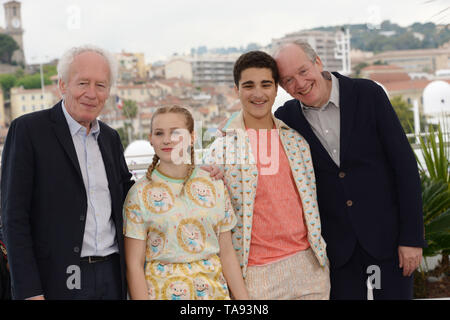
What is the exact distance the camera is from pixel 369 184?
1.95 meters

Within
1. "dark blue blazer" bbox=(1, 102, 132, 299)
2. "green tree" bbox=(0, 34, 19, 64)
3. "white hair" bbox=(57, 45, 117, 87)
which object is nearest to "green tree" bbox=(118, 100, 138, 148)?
"green tree" bbox=(0, 34, 19, 64)

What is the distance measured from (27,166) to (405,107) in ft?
187

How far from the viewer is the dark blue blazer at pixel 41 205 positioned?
1490mm

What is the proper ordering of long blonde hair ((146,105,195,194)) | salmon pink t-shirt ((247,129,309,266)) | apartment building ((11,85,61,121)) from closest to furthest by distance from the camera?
long blonde hair ((146,105,195,194)) < salmon pink t-shirt ((247,129,309,266)) < apartment building ((11,85,61,121))

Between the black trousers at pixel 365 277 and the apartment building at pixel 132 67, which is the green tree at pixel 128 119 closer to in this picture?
the apartment building at pixel 132 67

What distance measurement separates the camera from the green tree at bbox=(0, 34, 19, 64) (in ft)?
196

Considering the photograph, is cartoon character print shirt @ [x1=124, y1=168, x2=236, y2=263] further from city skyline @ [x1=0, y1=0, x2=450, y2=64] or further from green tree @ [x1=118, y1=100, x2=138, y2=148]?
city skyline @ [x1=0, y1=0, x2=450, y2=64]

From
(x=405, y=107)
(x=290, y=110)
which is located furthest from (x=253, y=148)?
(x=405, y=107)

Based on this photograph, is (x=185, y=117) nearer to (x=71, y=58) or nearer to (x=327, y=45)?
(x=71, y=58)

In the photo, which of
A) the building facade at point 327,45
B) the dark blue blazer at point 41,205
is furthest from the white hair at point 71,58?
the building facade at point 327,45

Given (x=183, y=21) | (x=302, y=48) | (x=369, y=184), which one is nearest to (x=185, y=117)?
(x=302, y=48)

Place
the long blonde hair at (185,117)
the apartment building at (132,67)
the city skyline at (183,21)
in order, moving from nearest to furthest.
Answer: the long blonde hair at (185,117) < the apartment building at (132,67) < the city skyline at (183,21)

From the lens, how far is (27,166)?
59.6 inches
